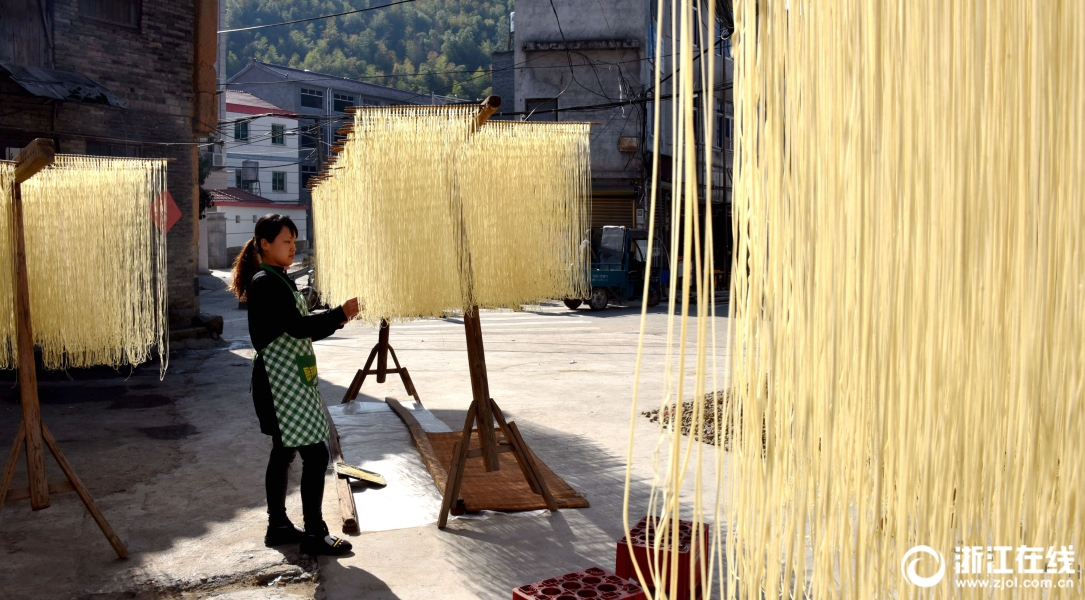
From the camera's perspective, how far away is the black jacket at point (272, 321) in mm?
3701

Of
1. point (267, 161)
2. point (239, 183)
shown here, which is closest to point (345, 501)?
point (267, 161)

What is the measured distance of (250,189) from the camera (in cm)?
4500

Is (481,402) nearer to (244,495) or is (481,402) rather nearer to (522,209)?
(522,209)

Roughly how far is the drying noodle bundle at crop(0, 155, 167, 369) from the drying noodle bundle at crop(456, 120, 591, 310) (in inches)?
66.0

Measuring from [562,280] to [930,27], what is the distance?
3390 millimetres

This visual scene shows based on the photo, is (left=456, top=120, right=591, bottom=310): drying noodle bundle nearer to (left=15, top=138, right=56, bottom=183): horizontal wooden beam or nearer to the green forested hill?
(left=15, top=138, right=56, bottom=183): horizontal wooden beam

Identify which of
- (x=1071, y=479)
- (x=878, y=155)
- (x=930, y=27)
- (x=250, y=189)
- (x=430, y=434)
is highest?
(x=250, y=189)

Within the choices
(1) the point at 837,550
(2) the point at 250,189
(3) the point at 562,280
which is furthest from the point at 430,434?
(2) the point at 250,189

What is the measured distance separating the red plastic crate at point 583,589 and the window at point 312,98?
4567 cm

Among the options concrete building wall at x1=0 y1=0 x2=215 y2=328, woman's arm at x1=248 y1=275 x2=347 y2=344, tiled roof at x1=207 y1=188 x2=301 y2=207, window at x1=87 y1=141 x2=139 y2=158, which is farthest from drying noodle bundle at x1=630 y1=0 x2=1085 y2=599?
tiled roof at x1=207 y1=188 x2=301 y2=207

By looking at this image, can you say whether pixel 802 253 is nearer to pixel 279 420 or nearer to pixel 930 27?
pixel 930 27

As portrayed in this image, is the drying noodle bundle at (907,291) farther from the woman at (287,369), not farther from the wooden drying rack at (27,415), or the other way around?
the wooden drying rack at (27,415)

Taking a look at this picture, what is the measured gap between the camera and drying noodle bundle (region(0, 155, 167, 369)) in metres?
4.07

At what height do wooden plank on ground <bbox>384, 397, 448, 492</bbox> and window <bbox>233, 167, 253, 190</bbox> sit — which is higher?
window <bbox>233, 167, 253, 190</bbox>
